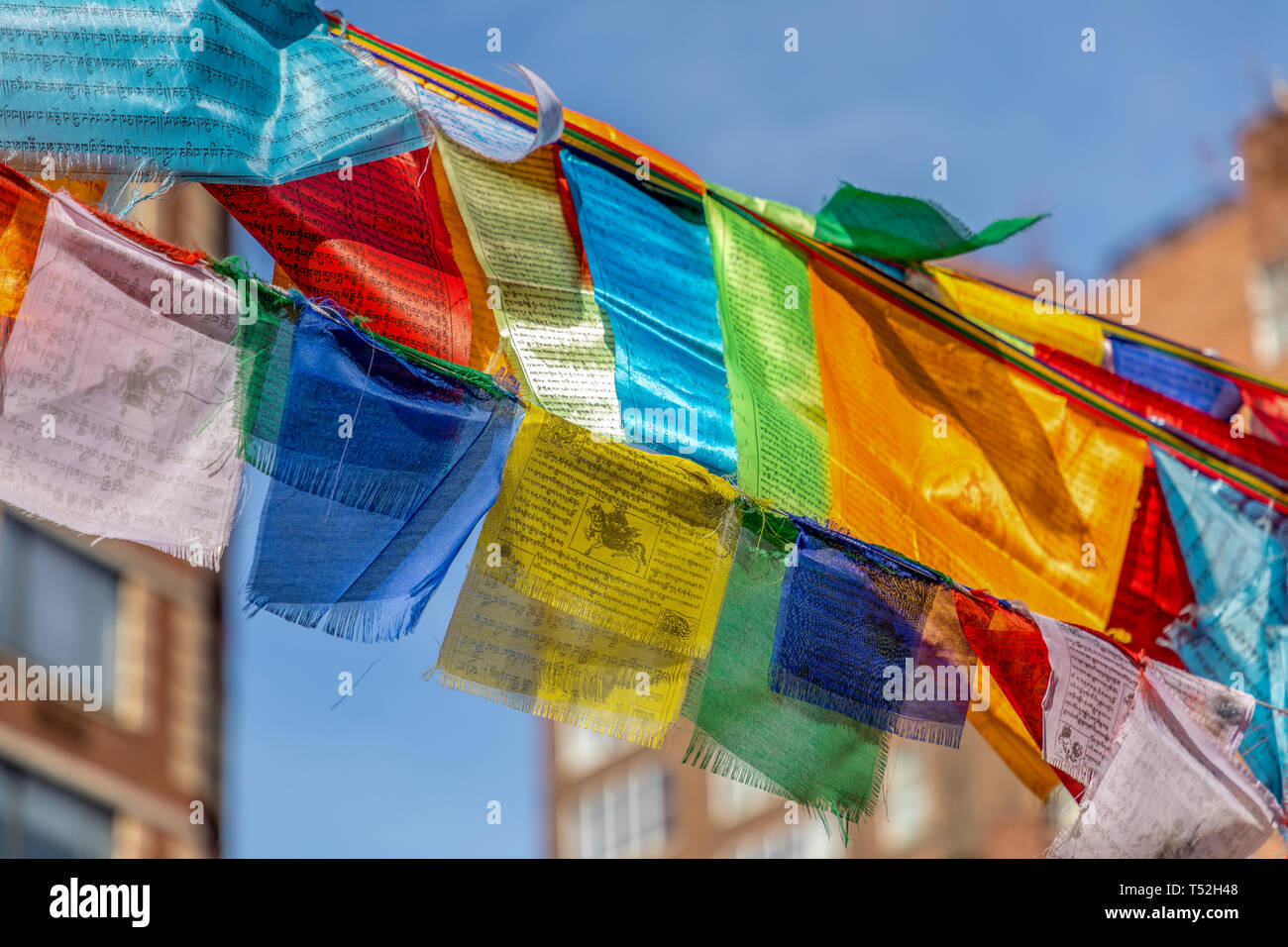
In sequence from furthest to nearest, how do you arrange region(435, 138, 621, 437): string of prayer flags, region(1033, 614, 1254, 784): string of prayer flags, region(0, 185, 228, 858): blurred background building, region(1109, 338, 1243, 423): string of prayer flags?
region(0, 185, 228, 858): blurred background building < region(1109, 338, 1243, 423): string of prayer flags < region(1033, 614, 1254, 784): string of prayer flags < region(435, 138, 621, 437): string of prayer flags

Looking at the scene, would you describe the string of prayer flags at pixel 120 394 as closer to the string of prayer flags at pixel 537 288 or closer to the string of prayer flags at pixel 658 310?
the string of prayer flags at pixel 537 288

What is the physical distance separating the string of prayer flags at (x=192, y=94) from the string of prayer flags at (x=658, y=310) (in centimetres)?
91

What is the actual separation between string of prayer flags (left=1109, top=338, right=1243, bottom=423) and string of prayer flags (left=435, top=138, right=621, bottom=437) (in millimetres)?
3045

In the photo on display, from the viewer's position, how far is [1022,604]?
5430 mm

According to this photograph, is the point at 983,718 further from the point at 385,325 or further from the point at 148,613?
the point at 148,613

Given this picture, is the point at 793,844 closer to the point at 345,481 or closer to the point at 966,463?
the point at 966,463

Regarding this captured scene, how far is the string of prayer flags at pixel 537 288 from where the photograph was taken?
4918 mm

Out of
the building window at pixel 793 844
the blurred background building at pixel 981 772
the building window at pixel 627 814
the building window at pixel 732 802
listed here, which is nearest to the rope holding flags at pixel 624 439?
the blurred background building at pixel 981 772

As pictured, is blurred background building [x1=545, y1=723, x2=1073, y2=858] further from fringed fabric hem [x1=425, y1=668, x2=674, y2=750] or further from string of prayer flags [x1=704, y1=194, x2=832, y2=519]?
fringed fabric hem [x1=425, y1=668, x2=674, y2=750]

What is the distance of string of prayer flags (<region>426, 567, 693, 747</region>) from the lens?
171 inches

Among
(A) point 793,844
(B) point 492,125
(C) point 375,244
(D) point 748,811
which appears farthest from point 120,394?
(D) point 748,811

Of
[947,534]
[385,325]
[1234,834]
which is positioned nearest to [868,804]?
[947,534]

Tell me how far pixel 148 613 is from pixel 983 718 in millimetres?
13687

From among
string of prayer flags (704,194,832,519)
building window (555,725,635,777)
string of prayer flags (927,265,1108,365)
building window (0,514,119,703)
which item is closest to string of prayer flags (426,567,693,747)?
→ string of prayer flags (704,194,832,519)
